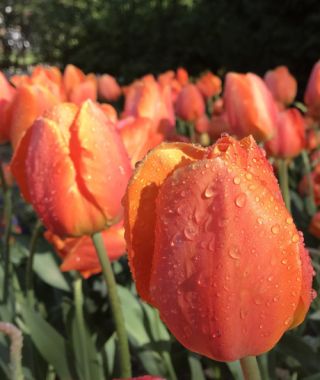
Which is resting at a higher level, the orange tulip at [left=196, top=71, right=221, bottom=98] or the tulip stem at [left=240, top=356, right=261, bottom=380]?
the tulip stem at [left=240, top=356, right=261, bottom=380]

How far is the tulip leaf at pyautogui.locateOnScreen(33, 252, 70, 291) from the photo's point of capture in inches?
60.2

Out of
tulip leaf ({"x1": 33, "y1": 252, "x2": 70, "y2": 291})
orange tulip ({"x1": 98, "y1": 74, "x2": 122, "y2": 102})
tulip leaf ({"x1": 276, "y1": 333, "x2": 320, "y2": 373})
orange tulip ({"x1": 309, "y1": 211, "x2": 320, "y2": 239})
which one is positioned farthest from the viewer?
orange tulip ({"x1": 98, "y1": 74, "x2": 122, "y2": 102})

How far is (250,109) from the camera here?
5.03ft

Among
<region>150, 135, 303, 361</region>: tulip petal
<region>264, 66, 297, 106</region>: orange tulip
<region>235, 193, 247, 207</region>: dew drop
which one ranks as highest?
<region>235, 193, 247, 207</region>: dew drop

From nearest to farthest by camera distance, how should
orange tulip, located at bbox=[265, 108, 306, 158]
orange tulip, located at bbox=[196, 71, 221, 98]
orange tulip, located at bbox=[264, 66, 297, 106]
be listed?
orange tulip, located at bbox=[265, 108, 306, 158]
orange tulip, located at bbox=[264, 66, 297, 106]
orange tulip, located at bbox=[196, 71, 221, 98]

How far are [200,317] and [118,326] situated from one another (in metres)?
0.41

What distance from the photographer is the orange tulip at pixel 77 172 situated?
0.94m

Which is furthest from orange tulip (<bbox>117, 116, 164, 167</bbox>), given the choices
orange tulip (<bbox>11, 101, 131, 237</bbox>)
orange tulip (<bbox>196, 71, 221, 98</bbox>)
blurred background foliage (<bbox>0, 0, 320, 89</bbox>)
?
blurred background foliage (<bbox>0, 0, 320, 89</bbox>)

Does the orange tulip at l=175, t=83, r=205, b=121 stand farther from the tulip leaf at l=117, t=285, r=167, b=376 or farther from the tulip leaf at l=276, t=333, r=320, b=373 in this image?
the tulip leaf at l=276, t=333, r=320, b=373

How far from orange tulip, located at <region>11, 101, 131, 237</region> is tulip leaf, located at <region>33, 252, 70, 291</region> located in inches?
22.7

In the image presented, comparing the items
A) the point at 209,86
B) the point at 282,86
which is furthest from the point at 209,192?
the point at 209,86

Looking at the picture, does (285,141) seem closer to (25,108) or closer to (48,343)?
(25,108)

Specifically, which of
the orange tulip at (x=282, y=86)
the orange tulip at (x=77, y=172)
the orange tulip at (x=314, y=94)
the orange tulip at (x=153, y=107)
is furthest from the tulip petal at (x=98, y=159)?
the orange tulip at (x=282, y=86)

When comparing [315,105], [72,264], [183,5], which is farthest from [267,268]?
[183,5]
